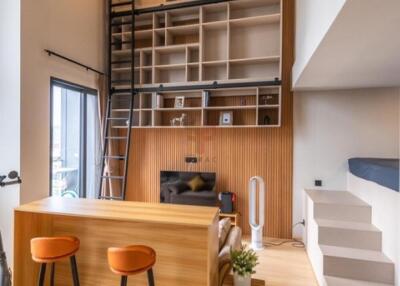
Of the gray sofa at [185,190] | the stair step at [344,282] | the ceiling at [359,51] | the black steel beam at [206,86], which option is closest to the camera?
the ceiling at [359,51]

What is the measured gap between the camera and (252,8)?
157 inches

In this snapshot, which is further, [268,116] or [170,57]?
[170,57]

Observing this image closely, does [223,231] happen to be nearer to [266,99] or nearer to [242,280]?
[242,280]

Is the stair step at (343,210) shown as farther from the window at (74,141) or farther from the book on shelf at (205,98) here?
the window at (74,141)

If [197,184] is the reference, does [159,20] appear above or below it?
above

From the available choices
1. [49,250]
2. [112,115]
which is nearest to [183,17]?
[112,115]

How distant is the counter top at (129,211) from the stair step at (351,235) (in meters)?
1.54

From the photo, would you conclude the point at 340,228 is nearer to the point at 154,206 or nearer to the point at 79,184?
the point at 154,206

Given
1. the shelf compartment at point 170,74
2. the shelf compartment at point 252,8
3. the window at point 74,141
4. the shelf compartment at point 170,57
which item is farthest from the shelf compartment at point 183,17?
the window at point 74,141

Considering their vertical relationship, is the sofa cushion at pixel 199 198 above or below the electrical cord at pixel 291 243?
above

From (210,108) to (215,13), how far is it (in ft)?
5.31

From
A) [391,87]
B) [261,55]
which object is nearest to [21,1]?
[261,55]

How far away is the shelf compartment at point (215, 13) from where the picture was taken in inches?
155

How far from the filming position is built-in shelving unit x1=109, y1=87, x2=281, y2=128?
385cm
